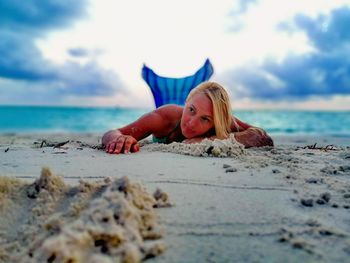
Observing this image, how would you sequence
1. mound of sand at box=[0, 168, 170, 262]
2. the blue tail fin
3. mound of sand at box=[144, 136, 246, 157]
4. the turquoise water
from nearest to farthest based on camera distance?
1. mound of sand at box=[0, 168, 170, 262]
2. mound of sand at box=[144, 136, 246, 157]
3. the blue tail fin
4. the turquoise water

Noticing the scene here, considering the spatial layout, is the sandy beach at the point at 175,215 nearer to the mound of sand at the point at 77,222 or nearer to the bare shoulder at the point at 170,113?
the mound of sand at the point at 77,222

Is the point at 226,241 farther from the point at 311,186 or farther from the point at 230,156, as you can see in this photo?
the point at 230,156

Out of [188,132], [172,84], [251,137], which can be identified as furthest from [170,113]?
[172,84]

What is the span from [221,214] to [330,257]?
0.43m

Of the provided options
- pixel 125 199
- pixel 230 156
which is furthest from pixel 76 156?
pixel 125 199

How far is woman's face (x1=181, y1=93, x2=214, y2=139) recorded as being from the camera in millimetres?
3492

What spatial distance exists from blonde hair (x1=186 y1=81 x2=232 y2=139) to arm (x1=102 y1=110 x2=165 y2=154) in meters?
0.46

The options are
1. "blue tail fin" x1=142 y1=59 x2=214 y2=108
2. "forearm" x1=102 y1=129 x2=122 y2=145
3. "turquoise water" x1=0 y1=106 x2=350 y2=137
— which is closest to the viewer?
"forearm" x1=102 y1=129 x2=122 y2=145

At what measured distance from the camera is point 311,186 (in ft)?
6.38

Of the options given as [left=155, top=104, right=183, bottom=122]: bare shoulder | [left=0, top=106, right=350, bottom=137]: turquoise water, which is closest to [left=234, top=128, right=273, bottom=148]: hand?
[left=155, top=104, right=183, bottom=122]: bare shoulder

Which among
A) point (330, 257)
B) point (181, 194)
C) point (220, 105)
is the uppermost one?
point (220, 105)

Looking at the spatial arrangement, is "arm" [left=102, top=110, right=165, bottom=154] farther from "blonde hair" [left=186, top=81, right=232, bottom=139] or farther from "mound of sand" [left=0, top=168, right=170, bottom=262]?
"mound of sand" [left=0, top=168, right=170, bottom=262]

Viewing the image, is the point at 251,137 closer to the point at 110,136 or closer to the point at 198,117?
the point at 198,117

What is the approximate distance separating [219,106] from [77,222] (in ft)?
8.50
